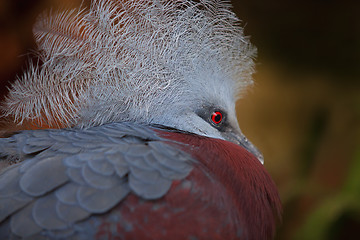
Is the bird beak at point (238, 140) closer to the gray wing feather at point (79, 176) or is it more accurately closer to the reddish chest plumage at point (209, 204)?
the reddish chest plumage at point (209, 204)

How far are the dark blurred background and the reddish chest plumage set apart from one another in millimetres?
1156

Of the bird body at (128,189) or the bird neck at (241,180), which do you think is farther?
the bird neck at (241,180)

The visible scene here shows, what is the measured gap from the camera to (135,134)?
3.02 feet

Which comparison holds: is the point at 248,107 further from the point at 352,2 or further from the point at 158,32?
the point at 158,32

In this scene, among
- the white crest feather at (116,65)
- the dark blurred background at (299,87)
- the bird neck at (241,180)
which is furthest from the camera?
the dark blurred background at (299,87)

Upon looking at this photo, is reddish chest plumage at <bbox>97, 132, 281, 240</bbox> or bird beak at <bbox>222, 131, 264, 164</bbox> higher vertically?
bird beak at <bbox>222, 131, 264, 164</bbox>

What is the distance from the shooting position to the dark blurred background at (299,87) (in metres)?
2.04

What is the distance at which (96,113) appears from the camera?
100 centimetres

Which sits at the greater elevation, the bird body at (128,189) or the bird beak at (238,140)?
the bird beak at (238,140)

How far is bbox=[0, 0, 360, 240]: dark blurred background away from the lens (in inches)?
80.1

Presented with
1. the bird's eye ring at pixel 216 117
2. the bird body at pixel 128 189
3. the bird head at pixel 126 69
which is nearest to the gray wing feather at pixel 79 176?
the bird body at pixel 128 189

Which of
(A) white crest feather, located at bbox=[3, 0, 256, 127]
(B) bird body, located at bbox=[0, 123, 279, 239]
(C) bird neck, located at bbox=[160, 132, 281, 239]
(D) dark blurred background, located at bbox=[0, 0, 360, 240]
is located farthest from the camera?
(D) dark blurred background, located at bbox=[0, 0, 360, 240]

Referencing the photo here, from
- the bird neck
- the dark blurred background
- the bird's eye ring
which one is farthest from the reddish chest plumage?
the dark blurred background

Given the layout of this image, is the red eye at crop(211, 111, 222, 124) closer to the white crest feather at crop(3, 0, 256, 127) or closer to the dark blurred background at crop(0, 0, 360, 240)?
the white crest feather at crop(3, 0, 256, 127)
